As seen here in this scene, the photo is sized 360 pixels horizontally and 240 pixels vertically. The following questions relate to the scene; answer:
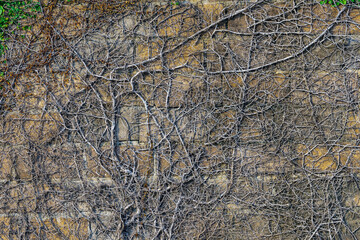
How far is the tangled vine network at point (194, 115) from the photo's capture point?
115 inches

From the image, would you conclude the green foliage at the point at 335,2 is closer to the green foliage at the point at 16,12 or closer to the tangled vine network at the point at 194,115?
the tangled vine network at the point at 194,115

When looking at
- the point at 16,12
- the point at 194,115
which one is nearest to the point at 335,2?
the point at 194,115

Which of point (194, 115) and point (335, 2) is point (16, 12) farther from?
point (335, 2)

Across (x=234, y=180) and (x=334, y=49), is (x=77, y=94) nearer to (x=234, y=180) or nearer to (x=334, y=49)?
(x=234, y=180)

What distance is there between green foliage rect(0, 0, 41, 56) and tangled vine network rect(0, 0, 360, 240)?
19mm

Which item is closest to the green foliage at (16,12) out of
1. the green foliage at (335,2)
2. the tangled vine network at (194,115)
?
the tangled vine network at (194,115)

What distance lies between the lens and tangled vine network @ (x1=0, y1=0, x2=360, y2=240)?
292 centimetres

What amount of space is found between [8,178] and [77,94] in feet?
3.23

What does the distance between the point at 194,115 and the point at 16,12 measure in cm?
182

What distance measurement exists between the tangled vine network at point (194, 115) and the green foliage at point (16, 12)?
0.7 inches

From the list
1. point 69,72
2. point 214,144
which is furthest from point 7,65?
point 214,144

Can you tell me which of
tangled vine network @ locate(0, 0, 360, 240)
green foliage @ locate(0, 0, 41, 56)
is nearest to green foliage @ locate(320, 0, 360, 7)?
tangled vine network @ locate(0, 0, 360, 240)

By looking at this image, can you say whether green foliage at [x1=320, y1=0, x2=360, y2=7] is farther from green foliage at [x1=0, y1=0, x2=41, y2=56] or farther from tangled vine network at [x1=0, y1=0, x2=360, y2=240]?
green foliage at [x1=0, y1=0, x2=41, y2=56]

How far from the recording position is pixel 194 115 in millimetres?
2932
